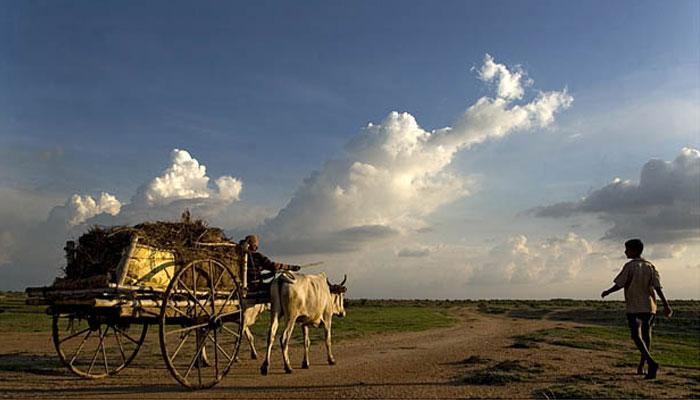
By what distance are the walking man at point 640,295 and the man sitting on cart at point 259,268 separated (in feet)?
22.1

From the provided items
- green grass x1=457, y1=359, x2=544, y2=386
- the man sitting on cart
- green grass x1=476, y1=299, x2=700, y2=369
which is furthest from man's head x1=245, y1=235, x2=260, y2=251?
green grass x1=476, y1=299, x2=700, y2=369

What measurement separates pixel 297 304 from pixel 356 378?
2053mm

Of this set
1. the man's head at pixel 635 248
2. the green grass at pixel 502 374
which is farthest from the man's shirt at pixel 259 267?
the man's head at pixel 635 248

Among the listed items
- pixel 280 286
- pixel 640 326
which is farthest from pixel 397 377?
pixel 640 326

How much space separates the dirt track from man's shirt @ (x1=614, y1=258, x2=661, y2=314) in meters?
1.43

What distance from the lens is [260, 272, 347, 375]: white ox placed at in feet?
42.7

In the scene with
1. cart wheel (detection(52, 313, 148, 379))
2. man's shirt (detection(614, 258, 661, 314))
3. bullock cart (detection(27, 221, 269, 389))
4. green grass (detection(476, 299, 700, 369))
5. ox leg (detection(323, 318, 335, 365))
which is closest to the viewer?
bullock cart (detection(27, 221, 269, 389))

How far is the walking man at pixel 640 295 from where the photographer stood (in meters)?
11.3

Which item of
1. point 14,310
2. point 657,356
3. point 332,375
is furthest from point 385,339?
point 14,310

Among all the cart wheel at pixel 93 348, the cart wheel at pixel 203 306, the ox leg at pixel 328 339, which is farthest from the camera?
the ox leg at pixel 328 339

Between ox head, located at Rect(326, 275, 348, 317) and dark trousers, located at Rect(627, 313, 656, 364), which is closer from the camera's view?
dark trousers, located at Rect(627, 313, 656, 364)

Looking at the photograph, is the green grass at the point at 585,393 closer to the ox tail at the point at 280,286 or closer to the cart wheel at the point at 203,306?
the ox tail at the point at 280,286

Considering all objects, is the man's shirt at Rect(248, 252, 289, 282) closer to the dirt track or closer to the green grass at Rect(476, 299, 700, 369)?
the dirt track

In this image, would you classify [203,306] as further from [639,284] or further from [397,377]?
[639,284]
